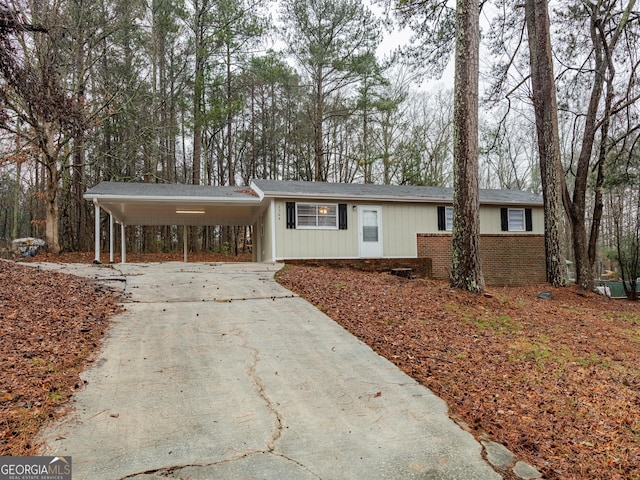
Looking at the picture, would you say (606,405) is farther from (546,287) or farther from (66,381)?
(546,287)

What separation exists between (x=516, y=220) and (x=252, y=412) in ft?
46.2

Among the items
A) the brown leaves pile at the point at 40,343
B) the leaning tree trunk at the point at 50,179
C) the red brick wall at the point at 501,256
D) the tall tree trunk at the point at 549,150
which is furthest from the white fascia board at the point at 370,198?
the leaning tree trunk at the point at 50,179

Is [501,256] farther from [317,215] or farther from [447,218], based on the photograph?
[317,215]

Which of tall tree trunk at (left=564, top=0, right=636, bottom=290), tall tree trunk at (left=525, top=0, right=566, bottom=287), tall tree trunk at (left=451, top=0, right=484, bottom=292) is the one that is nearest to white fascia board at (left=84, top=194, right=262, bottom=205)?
tall tree trunk at (left=451, top=0, right=484, bottom=292)

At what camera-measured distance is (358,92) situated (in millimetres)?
19547

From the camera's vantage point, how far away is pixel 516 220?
14461 mm

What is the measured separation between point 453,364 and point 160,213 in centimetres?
1261

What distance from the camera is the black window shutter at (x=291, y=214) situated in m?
12.1

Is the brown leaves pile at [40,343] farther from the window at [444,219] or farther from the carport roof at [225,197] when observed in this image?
the window at [444,219]

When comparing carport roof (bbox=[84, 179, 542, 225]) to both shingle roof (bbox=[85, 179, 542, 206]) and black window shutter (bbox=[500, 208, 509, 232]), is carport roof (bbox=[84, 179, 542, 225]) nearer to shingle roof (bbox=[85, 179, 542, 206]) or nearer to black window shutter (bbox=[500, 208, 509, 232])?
shingle roof (bbox=[85, 179, 542, 206])

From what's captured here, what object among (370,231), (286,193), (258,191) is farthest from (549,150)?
(258,191)

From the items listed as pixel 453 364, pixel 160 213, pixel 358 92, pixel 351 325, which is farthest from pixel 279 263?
pixel 358 92

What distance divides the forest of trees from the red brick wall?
4.48 ft

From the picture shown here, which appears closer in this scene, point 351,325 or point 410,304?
point 351,325
